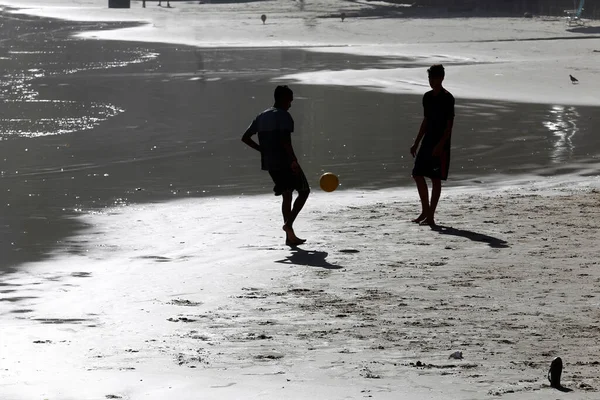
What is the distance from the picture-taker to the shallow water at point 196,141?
14.5 metres

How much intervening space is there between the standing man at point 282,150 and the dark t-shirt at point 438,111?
1508mm

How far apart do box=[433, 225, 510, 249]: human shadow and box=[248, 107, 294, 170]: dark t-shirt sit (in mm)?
1647

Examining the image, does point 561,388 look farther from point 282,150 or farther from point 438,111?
point 438,111

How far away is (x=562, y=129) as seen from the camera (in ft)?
66.8

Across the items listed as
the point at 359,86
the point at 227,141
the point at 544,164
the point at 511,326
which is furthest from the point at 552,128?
the point at 511,326

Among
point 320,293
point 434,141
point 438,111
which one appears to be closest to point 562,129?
point 434,141

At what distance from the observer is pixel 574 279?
30.9ft

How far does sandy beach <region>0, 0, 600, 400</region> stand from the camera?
273 inches

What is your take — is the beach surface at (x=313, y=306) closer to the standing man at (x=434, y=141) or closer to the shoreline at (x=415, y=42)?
the standing man at (x=434, y=141)

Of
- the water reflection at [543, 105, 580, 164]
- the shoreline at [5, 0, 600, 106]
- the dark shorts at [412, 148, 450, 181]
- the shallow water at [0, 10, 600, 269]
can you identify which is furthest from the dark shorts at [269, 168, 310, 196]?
the shoreline at [5, 0, 600, 106]

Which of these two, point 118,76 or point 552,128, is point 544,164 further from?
point 118,76

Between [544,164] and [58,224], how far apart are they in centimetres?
717

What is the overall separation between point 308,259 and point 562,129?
10800 mm

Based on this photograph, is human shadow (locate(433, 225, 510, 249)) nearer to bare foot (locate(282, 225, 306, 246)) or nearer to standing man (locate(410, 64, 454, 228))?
standing man (locate(410, 64, 454, 228))
